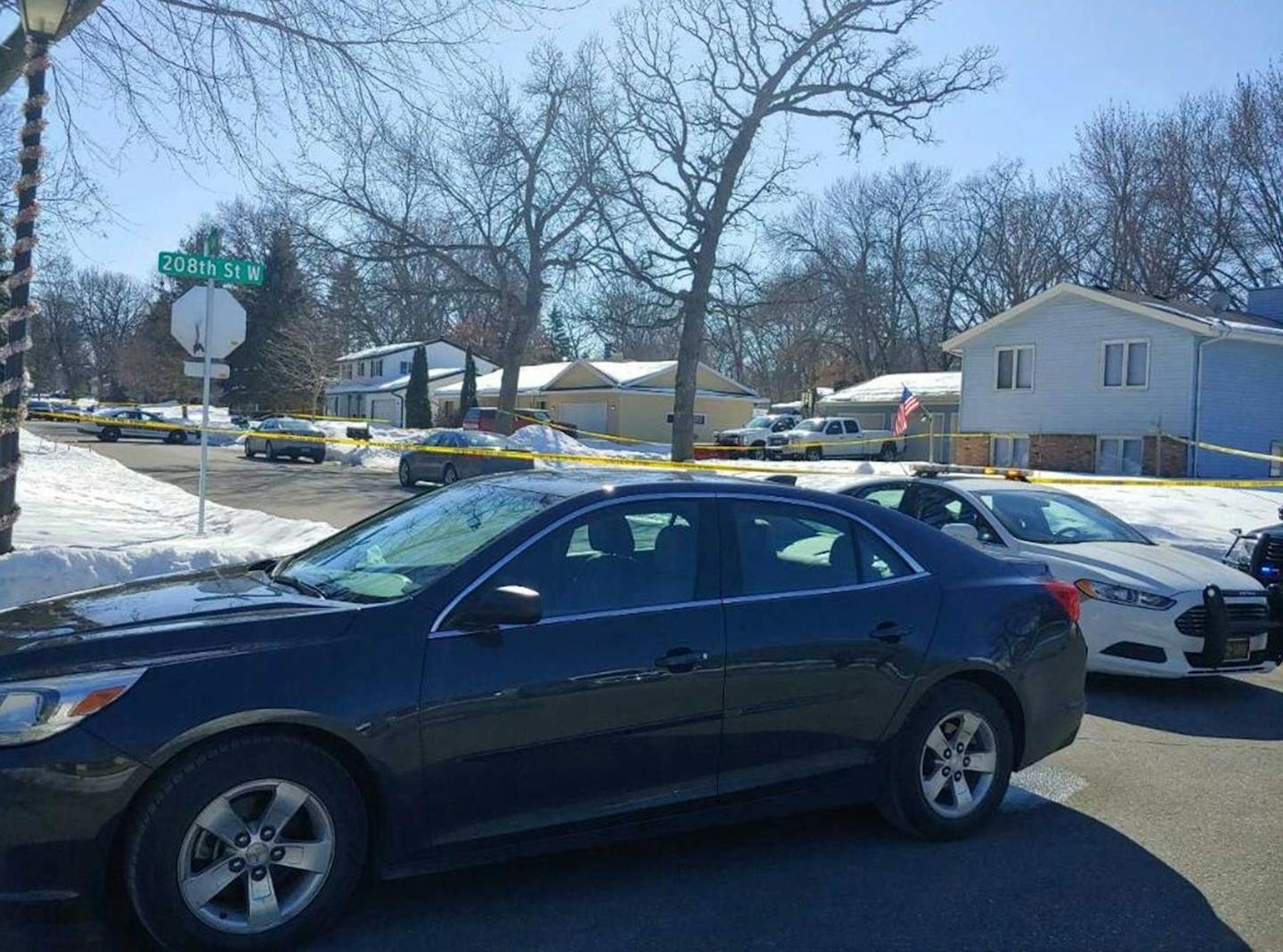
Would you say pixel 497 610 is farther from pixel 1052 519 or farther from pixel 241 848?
pixel 1052 519

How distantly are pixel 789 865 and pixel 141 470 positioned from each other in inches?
1114

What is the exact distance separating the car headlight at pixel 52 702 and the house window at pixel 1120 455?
2955cm

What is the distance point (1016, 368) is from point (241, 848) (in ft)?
108

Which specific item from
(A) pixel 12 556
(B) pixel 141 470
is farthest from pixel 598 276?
(A) pixel 12 556

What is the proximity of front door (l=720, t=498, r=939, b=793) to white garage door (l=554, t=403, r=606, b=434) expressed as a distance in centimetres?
4735

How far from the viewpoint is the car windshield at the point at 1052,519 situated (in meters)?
8.10

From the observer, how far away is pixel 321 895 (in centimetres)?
348

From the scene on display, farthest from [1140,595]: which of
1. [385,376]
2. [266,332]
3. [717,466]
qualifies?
[385,376]

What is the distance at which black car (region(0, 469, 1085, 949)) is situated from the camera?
323cm

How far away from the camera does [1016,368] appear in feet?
110

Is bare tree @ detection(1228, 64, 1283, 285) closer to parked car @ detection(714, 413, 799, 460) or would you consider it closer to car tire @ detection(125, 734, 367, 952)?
parked car @ detection(714, 413, 799, 460)

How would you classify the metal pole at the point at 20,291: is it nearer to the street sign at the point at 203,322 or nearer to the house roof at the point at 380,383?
the street sign at the point at 203,322

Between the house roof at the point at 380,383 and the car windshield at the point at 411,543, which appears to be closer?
the car windshield at the point at 411,543

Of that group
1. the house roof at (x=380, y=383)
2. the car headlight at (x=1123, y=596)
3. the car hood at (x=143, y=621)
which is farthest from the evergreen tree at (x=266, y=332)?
the car hood at (x=143, y=621)
